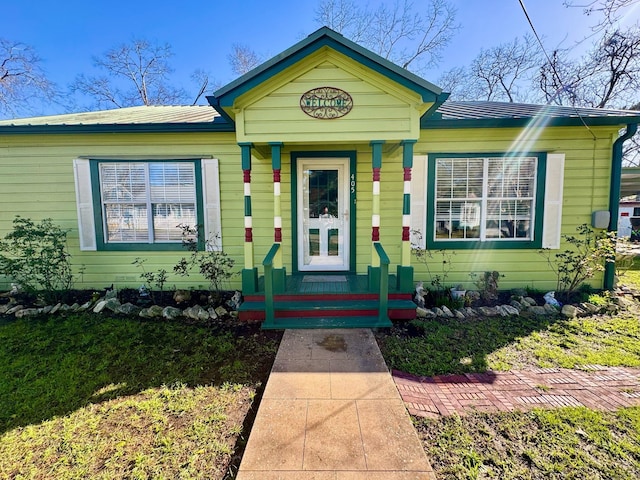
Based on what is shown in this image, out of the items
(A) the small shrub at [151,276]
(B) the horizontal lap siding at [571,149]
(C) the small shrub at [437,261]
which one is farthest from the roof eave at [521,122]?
(A) the small shrub at [151,276]

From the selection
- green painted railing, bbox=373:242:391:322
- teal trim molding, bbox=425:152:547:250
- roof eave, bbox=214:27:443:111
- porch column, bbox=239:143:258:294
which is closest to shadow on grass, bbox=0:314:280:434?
porch column, bbox=239:143:258:294

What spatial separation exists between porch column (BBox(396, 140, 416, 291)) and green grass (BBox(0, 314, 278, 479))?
2.01m

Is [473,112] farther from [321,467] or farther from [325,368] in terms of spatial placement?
[321,467]

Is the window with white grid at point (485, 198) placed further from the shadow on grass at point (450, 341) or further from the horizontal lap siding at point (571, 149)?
the shadow on grass at point (450, 341)

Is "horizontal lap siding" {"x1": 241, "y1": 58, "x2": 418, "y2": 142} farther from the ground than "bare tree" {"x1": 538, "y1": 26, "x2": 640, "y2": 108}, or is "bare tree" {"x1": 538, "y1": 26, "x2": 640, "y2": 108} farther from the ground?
"bare tree" {"x1": 538, "y1": 26, "x2": 640, "y2": 108}

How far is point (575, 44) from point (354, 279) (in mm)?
5529

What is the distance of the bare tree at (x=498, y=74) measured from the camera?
16.3 meters

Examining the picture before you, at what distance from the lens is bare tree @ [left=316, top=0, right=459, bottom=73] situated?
13.6 m

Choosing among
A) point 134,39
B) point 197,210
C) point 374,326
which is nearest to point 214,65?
point 134,39

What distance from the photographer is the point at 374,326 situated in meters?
3.98

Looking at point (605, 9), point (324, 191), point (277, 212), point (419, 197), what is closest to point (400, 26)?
point (605, 9)

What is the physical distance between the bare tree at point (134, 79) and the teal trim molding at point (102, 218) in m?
14.8

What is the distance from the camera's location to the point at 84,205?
17.3ft

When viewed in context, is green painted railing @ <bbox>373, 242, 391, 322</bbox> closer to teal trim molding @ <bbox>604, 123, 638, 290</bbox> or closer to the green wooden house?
the green wooden house
